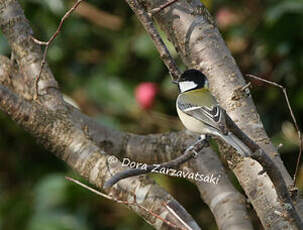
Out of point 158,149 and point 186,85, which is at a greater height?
point 186,85

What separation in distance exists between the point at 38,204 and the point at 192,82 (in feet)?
3.12

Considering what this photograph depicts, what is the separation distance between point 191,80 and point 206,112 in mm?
66

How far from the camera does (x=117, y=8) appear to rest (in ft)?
7.47

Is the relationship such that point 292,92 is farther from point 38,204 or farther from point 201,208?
point 38,204

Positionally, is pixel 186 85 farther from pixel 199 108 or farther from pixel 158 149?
pixel 158 149

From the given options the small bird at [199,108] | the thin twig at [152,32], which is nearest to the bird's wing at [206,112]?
the small bird at [199,108]

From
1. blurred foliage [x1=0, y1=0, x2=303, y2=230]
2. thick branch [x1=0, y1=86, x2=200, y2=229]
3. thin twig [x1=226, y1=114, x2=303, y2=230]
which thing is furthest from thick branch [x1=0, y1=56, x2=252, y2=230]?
blurred foliage [x1=0, y1=0, x2=303, y2=230]

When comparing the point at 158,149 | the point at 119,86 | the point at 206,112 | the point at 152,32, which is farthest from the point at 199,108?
the point at 119,86

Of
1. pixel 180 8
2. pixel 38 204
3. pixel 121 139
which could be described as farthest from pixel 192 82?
pixel 38 204

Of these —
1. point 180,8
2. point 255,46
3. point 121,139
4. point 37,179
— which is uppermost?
point 180,8

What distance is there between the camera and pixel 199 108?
106 cm

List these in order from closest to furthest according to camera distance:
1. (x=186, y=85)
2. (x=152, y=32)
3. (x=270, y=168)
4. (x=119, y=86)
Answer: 1. (x=270, y=168)
2. (x=152, y=32)
3. (x=186, y=85)
4. (x=119, y=86)

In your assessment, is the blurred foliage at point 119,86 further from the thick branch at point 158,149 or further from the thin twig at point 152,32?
the thin twig at point 152,32

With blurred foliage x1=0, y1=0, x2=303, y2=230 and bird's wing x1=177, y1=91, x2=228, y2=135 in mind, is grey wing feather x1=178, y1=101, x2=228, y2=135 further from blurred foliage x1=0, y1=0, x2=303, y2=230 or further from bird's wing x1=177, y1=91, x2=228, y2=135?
blurred foliage x1=0, y1=0, x2=303, y2=230
